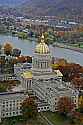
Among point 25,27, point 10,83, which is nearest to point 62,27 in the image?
point 25,27

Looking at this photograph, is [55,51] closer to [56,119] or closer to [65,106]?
[65,106]

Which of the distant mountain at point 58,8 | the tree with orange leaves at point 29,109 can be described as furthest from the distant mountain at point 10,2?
the tree with orange leaves at point 29,109

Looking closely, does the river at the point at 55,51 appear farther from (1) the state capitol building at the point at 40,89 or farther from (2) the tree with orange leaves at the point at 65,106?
(2) the tree with orange leaves at the point at 65,106

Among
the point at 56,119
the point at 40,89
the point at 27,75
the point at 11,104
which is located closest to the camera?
the point at 56,119

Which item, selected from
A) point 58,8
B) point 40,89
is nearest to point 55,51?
point 40,89

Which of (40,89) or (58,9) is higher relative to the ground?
(40,89)

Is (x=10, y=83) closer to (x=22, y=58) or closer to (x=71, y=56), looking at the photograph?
(x=22, y=58)

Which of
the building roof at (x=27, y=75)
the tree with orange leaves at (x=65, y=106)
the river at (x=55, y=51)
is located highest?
the building roof at (x=27, y=75)

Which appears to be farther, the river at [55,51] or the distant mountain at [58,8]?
the distant mountain at [58,8]
